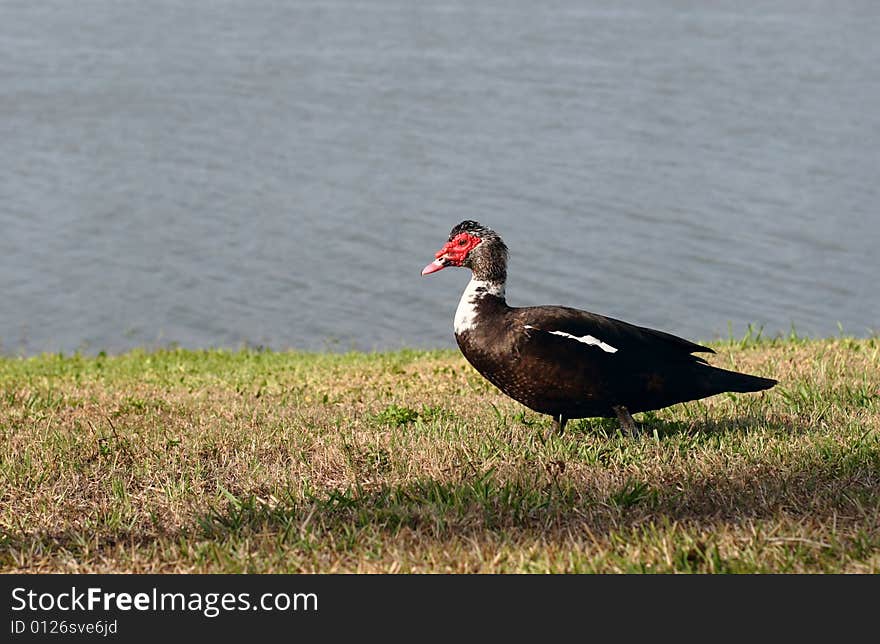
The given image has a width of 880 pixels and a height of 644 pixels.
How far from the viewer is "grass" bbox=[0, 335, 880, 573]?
4758 mm

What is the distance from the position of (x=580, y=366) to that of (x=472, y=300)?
823 mm

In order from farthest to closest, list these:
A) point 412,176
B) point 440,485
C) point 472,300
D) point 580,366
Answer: point 412,176, point 472,300, point 580,366, point 440,485

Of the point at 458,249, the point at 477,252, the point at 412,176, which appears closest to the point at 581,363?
the point at 477,252

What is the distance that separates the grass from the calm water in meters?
6.81

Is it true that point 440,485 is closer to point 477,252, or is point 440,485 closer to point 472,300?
point 472,300

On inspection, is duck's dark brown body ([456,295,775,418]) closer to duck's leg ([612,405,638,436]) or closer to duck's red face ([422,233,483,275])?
duck's leg ([612,405,638,436])

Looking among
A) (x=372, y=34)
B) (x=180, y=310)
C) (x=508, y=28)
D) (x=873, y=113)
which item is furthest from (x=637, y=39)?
(x=180, y=310)

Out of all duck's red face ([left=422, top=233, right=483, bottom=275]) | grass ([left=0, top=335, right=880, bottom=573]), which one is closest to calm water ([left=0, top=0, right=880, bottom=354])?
grass ([left=0, top=335, right=880, bottom=573])

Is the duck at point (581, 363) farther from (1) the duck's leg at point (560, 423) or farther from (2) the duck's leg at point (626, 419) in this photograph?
(1) the duck's leg at point (560, 423)

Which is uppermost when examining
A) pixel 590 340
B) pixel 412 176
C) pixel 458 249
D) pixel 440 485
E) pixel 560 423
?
pixel 458 249

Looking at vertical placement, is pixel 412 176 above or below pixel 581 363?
below

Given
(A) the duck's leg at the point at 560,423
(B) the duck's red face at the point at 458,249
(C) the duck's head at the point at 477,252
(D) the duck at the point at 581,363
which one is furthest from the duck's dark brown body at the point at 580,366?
(B) the duck's red face at the point at 458,249

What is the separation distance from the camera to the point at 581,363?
6477 mm

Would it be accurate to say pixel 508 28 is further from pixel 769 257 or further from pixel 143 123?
pixel 769 257
